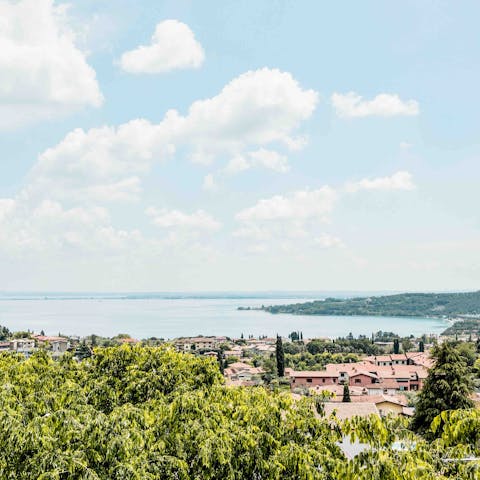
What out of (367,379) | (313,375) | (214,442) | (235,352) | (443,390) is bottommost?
(235,352)

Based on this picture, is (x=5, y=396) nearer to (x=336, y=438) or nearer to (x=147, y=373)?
(x=147, y=373)

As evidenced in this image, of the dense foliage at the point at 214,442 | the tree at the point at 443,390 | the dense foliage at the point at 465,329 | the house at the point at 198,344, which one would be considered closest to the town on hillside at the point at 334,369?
the house at the point at 198,344

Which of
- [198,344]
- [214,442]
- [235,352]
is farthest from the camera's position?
[198,344]

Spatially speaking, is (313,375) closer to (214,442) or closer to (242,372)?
(242,372)

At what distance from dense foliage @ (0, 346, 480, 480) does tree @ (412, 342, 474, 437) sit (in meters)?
21.9

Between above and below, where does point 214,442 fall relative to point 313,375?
above

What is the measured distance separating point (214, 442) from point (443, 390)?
82.3 feet

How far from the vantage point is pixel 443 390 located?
28953mm

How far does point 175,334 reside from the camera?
6280 inches

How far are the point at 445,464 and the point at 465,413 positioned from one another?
713 millimetres

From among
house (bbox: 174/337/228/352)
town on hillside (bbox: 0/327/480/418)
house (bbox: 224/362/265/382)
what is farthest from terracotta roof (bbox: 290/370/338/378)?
house (bbox: 174/337/228/352)

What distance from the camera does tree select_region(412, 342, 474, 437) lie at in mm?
28609

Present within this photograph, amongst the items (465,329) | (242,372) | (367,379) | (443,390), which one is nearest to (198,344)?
(242,372)

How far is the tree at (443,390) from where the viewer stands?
93.9 feet
